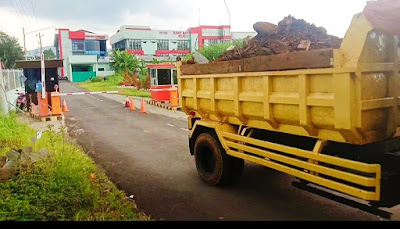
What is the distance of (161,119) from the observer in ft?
46.9

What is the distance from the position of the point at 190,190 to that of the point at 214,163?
561 mm

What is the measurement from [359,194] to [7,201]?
12.6 feet

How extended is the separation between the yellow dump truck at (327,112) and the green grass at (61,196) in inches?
68.2

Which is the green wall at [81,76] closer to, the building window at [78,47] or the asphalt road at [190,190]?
the building window at [78,47]

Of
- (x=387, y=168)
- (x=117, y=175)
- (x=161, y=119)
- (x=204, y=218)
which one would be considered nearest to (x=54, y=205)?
(x=204, y=218)

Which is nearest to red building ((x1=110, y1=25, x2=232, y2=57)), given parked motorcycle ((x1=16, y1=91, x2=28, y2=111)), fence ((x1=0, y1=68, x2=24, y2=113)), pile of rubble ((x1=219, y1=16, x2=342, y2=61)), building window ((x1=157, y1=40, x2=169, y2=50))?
building window ((x1=157, y1=40, x2=169, y2=50))

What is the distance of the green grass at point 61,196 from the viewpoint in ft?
13.5

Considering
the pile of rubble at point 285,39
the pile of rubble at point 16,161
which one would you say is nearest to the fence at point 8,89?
the pile of rubble at point 16,161

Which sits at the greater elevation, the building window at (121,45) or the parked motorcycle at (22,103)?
the building window at (121,45)

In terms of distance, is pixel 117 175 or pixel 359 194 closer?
pixel 359 194

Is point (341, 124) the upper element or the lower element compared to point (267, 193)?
upper

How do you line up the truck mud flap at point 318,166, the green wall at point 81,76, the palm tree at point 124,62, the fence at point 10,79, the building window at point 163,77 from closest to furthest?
the truck mud flap at point 318,166
the fence at point 10,79
the building window at point 163,77
the palm tree at point 124,62
the green wall at point 81,76

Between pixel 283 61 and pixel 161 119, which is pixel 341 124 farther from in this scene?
Result: pixel 161 119

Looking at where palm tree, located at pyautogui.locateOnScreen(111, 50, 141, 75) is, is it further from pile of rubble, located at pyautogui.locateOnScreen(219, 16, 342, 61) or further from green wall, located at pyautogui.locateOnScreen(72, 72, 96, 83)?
pile of rubble, located at pyautogui.locateOnScreen(219, 16, 342, 61)
